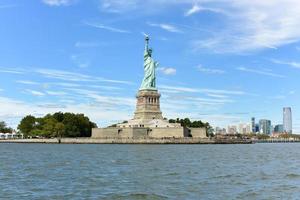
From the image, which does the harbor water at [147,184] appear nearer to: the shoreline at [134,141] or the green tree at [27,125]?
the shoreline at [134,141]

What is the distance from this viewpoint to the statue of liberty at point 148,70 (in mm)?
112625

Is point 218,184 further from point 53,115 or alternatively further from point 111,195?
point 53,115

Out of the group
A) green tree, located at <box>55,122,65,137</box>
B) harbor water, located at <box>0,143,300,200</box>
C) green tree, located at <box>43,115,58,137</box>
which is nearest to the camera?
harbor water, located at <box>0,143,300,200</box>

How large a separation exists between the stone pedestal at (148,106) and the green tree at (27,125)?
3845cm

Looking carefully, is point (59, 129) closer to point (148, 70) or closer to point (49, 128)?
point (49, 128)

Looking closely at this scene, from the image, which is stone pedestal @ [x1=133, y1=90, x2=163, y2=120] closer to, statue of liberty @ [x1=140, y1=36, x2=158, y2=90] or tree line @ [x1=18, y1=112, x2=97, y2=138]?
statue of liberty @ [x1=140, y1=36, x2=158, y2=90]

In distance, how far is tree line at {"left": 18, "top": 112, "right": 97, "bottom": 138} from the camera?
123812 millimetres

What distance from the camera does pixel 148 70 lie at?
373 ft

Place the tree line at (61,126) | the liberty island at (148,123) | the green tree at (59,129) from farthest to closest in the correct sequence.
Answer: the tree line at (61,126) < the green tree at (59,129) < the liberty island at (148,123)

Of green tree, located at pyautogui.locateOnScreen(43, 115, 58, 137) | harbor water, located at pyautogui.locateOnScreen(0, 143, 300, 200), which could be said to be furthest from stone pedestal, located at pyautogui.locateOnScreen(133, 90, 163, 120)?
harbor water, located at pyautogui.locateOnScreen(0, 143, 300, 200)

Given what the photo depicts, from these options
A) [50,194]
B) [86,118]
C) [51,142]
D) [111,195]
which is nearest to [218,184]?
[111,195]

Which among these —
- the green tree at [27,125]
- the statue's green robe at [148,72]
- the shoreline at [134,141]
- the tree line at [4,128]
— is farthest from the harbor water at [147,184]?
the tree line at [4,128]

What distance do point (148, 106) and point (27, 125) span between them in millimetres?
42770

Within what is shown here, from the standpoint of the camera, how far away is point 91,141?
108062mm
